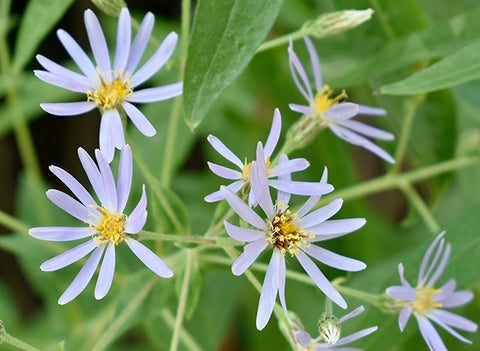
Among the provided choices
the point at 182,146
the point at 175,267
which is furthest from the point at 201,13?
the point at 182,146

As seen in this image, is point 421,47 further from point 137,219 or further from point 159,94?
point 137,219

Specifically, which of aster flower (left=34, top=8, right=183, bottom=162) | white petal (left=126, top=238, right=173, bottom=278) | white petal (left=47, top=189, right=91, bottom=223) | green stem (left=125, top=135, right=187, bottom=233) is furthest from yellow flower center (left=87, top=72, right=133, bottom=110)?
white petal (left=126, top=238, right=173, bottom=278)

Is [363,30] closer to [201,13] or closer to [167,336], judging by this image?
[201,13]

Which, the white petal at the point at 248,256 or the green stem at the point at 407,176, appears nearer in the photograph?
the white petal at the point at 248,256

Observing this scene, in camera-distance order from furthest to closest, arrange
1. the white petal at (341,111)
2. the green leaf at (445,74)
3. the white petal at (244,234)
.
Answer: the white petal at (341,111) < the green leaf at (445,74) < the white petal at (244,234)

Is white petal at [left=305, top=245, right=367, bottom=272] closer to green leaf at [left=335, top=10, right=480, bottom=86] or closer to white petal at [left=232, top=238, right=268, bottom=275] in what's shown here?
white petal at [left=232, top=238, right=268, bottom=275]

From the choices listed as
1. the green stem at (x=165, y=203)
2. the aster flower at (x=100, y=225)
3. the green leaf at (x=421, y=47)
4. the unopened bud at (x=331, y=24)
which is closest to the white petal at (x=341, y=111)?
the unopened bud at (x=331, y=24)

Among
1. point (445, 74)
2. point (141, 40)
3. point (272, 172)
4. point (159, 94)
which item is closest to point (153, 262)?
point (272, 172)

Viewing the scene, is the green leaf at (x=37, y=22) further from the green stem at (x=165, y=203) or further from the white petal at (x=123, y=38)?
the green stem at (x=165, y=203)
